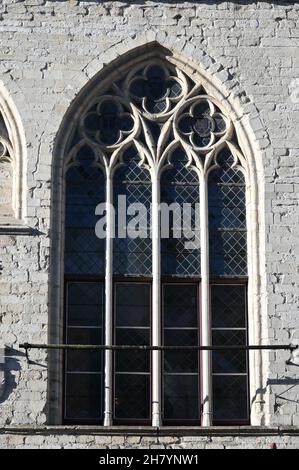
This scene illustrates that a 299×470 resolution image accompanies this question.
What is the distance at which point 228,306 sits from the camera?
60.3 feet

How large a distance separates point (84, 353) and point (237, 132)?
333cm

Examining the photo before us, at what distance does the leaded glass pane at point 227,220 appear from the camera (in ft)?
60.7

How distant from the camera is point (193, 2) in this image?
757 inches

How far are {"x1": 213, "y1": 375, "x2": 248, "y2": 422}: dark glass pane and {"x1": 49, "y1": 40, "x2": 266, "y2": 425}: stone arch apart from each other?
162 millimetres

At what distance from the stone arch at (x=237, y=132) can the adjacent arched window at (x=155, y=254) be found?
120 millimetres

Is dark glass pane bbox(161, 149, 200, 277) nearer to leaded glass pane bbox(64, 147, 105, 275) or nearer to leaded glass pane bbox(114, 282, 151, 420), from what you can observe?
leaded glass pane bbox(114, 282, 151, 420)

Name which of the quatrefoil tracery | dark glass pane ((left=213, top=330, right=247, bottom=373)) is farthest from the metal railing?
the quatrefoil tracery

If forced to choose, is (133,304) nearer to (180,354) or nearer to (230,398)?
(180,354)

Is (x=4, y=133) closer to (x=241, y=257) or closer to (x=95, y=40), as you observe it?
(x=95, y=40)

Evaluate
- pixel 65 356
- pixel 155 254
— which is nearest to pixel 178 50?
pixel 155 254

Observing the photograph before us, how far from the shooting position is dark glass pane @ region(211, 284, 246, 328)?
18.3 m

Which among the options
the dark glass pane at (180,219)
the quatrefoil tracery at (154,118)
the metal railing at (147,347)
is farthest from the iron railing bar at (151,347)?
the quatrefoil tracery at (154,118)

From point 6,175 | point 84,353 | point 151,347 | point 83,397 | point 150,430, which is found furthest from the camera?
point 6,175
